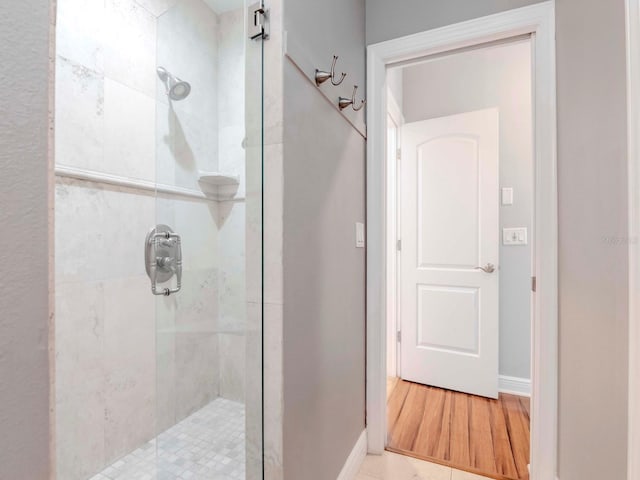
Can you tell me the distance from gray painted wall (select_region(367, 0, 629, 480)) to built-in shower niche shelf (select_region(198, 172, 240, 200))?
1252 millimetres

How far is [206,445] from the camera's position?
1.17 meters

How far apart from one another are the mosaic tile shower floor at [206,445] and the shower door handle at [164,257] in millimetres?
489

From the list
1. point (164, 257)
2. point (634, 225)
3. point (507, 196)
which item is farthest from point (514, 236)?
point (164, 257)

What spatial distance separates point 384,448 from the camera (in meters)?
1.71

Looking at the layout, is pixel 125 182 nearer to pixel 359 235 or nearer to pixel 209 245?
pixel 209 245

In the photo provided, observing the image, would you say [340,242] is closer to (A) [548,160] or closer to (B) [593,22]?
(A) [548,160]

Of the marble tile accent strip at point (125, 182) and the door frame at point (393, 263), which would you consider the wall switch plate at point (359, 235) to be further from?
the door frame at point (393, 263)

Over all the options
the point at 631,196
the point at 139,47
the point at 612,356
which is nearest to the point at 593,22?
the point at 631,196

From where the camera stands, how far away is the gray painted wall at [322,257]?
3.27ft

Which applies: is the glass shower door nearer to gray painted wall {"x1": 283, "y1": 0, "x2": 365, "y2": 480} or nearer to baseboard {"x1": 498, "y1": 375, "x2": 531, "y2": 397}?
gray painted wall {"x1": 283, "y1": 0, "x2": 365, "y2": 480}

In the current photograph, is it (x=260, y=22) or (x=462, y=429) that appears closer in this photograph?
(x=260, y=22)

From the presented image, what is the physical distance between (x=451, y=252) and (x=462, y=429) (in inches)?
46.3

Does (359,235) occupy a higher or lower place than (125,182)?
lower

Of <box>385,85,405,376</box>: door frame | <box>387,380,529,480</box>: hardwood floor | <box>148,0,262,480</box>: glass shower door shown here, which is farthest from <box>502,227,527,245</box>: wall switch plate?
<box>148,0,262,480</box>: glass shower door
